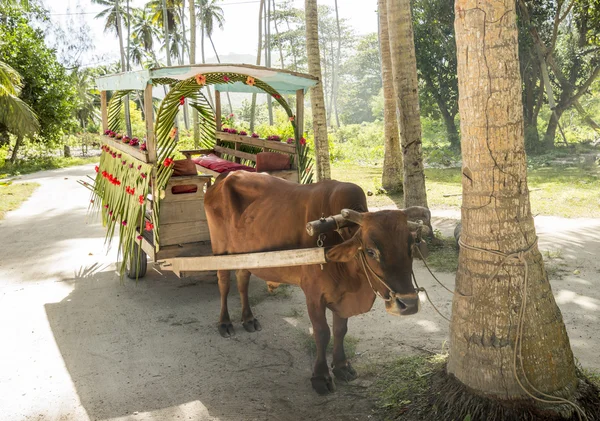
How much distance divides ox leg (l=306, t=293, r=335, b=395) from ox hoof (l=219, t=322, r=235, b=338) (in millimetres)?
1437

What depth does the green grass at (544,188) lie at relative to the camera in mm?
11117

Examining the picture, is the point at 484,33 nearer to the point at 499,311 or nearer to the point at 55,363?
the point at 499,311

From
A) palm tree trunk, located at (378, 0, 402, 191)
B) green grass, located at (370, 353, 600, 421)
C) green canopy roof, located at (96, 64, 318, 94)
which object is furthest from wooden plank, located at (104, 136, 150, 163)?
palm tree trunk, located at (378, 0, 402, 191)

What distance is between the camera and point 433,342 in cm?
518

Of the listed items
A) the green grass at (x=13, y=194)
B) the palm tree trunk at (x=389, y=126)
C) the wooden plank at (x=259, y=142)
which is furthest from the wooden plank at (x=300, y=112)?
the green grass at (x=13, y=194)

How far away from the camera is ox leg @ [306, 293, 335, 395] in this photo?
4430 mm

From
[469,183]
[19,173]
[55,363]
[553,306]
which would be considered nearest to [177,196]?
[55,363]

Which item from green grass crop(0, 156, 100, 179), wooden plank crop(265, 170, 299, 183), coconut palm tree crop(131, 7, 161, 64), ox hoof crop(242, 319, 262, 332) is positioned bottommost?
ox hoof crop(242, 319, 262, 332)

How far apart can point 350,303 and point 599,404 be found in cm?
179

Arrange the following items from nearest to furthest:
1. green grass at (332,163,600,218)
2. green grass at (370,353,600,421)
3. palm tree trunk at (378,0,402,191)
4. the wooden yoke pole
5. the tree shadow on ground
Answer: green grass at (370,353,600,421), the tree shadow on ground, the wooden yoke pole, green grass at (332,163,600,218), palm tree trunk at (378,0,402,191)

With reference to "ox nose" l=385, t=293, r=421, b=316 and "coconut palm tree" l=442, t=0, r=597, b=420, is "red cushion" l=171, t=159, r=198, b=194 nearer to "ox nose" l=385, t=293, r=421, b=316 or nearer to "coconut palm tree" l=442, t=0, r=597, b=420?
"ox nose" l=385, t=293, r=421, b=316

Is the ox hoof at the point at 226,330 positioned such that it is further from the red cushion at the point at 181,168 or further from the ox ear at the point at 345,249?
the ox ear at the point at 345,249

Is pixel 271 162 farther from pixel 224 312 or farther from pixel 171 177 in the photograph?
pixel 224 312

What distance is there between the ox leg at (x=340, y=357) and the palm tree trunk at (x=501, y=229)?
1.21 meters
